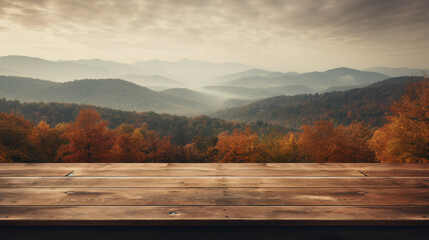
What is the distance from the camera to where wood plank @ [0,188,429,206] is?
1962 mm

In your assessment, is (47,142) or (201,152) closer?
(47,142)

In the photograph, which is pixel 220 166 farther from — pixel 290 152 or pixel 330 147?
pixel 290 152

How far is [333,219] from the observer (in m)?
1.71

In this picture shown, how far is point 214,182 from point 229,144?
32343mm

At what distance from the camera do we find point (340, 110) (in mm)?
117688

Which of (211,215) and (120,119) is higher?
(120,119)

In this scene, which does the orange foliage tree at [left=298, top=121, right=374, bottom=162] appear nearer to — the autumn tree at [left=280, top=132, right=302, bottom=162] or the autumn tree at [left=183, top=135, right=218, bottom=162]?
the autumn tree at [left=280, top=132, right=302, bottom=162]

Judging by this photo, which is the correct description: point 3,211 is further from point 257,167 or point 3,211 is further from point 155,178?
point 257,167

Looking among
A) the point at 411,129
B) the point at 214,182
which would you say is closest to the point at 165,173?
the point at 214,182

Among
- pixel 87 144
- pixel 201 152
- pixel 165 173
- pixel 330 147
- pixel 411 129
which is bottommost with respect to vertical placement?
pixel 201 152

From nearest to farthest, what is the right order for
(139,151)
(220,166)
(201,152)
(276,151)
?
(220,166), (276,151), (201,152), (139,151)

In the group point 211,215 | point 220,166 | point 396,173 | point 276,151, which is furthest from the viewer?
point 276,151

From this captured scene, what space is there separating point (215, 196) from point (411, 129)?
70.8 ft
